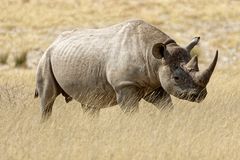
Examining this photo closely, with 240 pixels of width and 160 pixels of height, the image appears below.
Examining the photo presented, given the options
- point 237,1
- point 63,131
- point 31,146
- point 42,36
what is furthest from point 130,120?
point 237,1

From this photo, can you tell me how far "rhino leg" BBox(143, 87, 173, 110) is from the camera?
10.3 m

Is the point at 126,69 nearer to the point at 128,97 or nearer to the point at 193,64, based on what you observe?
the point at 128,97

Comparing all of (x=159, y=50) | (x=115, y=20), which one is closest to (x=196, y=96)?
(x=159, y=50)

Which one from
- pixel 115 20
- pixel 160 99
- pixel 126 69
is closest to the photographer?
pixel 126 69

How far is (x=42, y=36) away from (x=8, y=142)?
22289 mm

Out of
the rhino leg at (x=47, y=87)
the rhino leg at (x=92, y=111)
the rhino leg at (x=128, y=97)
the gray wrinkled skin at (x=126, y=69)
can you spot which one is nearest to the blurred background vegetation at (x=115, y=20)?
the rhino leg at (x=47, y=87)

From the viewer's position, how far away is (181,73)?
392 inches

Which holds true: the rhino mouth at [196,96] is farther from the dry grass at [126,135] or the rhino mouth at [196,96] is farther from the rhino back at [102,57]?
the rhino back at [102,57]

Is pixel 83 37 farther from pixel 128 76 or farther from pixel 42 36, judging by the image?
pixel 42 36

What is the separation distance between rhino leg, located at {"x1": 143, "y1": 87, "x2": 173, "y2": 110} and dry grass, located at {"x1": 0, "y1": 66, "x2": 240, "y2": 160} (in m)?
0.11

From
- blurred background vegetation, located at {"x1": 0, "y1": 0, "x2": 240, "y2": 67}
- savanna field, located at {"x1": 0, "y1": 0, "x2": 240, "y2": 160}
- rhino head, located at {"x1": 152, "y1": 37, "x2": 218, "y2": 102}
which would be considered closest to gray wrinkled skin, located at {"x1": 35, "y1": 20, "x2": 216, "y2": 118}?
rhino head, located at {"x1": 152, "y1": 37, "x2": 218, "y2": 102}

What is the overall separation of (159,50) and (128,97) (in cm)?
67

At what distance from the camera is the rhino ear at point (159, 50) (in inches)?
394

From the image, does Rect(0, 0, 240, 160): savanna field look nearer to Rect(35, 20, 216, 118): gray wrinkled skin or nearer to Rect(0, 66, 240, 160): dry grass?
Rect(0, 66, 240, 160): dry grass
